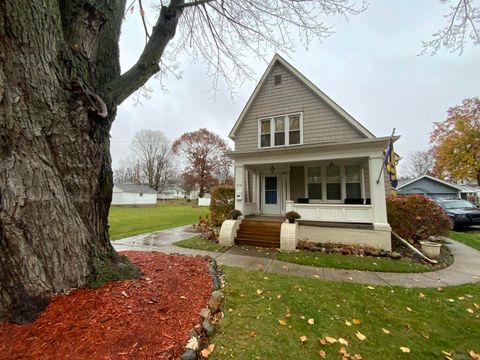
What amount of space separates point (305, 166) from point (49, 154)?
31.0ft

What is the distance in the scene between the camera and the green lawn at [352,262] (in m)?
5.53

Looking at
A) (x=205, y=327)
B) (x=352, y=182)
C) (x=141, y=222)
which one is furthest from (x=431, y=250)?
(x=141, y=222)

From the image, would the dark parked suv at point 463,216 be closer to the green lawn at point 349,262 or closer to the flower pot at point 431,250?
the flower pot at point 431,250

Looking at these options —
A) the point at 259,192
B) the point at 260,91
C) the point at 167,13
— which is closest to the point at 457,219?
the point at 259,192

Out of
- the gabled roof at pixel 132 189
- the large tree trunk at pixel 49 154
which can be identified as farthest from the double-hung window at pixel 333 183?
the gabled roof at pixel 132 189

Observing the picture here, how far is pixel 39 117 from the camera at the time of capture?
242cm

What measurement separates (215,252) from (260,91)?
817 cm

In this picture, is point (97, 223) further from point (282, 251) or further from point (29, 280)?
point (282, 251)

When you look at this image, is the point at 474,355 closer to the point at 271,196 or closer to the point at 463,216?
the point at 271,196

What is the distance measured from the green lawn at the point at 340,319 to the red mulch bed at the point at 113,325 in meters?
0.53

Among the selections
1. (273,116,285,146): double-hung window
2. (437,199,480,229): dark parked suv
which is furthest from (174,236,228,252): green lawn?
(437,199,480,229): dark parked suv

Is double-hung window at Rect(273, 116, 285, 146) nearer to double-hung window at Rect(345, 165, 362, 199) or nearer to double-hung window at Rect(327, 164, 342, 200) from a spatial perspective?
double-hung window at Rect(327, 164, 342, 200)

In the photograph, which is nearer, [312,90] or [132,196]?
[312,90]

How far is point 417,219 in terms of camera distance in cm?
770
